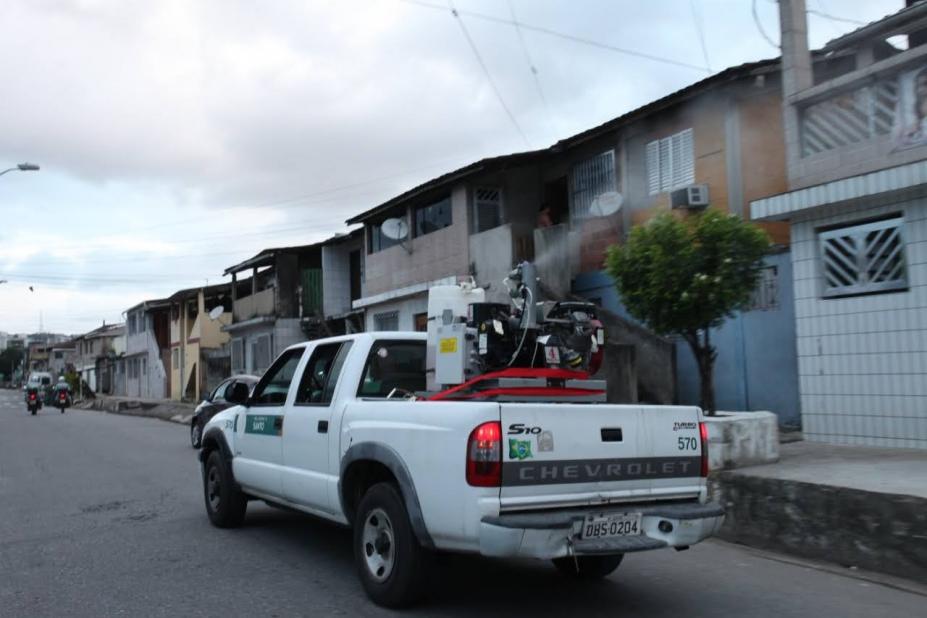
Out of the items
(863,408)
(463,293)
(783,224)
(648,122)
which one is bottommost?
(863,408)

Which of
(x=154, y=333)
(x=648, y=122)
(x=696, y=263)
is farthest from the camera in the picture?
(x=154, y=333)

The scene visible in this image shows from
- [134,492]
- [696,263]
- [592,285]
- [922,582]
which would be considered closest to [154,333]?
[592,285]

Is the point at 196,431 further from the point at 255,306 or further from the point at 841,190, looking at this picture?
the point at 255,306

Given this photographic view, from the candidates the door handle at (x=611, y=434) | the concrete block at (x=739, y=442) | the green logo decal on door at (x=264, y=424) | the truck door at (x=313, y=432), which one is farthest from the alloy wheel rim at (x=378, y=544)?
the concrete block at (x=739, y=442)

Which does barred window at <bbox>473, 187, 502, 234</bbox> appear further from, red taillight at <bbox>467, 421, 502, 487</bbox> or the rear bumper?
red taillight at <bbox>467, 421, 502, 487</bbox>

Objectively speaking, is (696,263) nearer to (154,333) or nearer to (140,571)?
(140,571)

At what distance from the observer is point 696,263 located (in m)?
8.80

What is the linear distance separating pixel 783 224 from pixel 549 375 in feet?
30.5

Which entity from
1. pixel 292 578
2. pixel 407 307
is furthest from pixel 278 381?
pixel 407 307

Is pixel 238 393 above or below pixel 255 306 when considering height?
below

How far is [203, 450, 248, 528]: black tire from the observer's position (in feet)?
24.4

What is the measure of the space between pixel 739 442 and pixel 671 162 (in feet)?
27.7

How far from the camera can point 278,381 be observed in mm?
7000

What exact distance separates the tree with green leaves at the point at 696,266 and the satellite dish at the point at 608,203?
7333 mm
